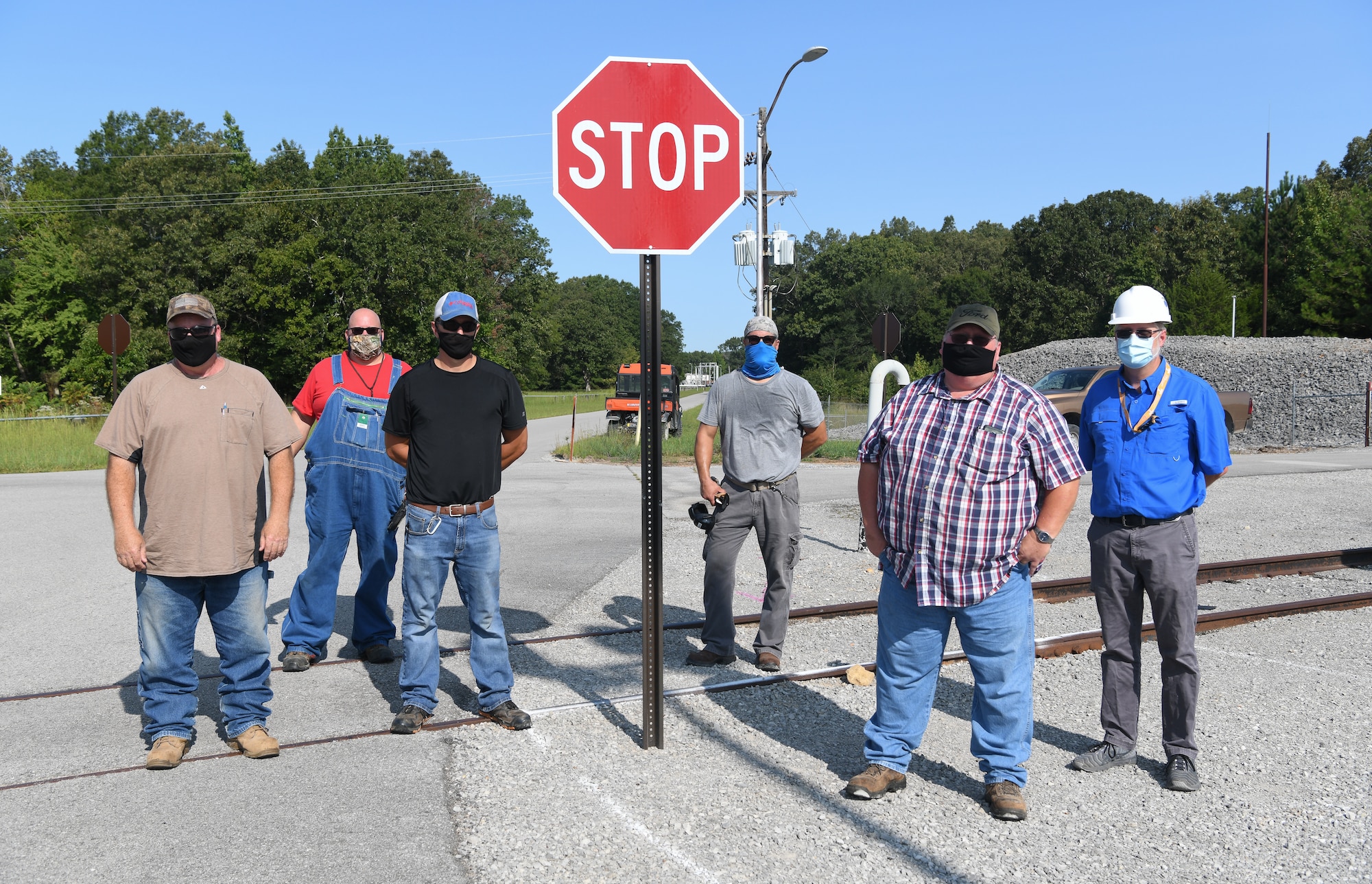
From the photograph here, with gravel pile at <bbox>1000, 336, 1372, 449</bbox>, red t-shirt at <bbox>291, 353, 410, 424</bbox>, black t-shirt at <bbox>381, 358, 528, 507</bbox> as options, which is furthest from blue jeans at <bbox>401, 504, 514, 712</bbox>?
gravel pile at <bbox>1000, 336, 1372, 449</bbox>

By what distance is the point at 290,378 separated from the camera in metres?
54.3

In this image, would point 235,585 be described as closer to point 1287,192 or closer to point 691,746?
point 691,746

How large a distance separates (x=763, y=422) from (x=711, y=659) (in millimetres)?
1459

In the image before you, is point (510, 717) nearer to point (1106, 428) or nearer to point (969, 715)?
point (969, 715)

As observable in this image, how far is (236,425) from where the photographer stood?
172 inches

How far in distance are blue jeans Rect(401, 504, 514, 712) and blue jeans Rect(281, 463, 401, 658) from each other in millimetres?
1136

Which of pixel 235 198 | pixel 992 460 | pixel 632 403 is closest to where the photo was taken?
pixel 992 460

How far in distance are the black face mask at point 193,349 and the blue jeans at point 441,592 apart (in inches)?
44.8

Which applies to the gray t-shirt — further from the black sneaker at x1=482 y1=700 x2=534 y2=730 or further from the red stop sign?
the black sneaker at x1=482 y1=700 x2=534 y2=730

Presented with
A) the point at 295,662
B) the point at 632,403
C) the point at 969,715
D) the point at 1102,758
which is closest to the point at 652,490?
the point at 969,715

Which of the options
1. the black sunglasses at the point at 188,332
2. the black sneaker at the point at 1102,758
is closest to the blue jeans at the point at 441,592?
the black sunglasses at the point at 188,332

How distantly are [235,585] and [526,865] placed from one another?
2024 mm

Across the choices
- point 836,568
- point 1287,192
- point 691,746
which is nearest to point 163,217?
point 836,568

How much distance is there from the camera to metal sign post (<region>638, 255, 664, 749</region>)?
14.3 feet
